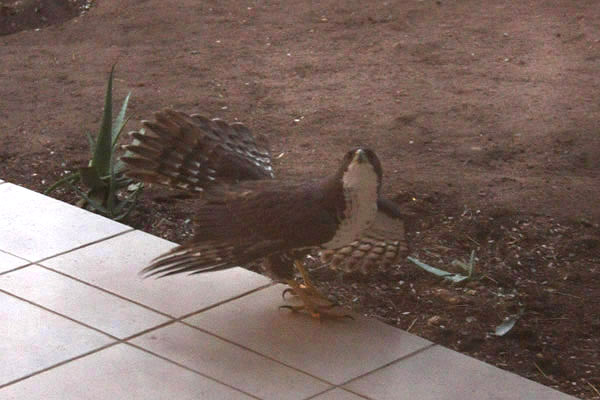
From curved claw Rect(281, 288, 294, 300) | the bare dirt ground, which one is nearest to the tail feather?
curved claw Rect(281, 288, 294, 300)

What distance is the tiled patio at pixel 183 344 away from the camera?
348 cm

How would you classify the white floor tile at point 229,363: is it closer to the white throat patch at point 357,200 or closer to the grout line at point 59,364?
the grout line at point 59,364

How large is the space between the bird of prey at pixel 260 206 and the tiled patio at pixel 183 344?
0.64 ft

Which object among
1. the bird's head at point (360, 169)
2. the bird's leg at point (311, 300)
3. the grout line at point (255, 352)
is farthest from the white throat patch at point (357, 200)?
the grout line at point (255, 352)

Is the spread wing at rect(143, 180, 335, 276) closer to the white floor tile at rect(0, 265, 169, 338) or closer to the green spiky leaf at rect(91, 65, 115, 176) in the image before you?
the white floor tile at rect(0, 265, 169, 338)

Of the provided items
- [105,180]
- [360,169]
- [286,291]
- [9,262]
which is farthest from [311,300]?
[105,180]

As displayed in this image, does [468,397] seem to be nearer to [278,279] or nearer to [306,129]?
[278,279]

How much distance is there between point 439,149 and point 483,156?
23cm

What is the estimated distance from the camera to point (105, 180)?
5004 millimetres

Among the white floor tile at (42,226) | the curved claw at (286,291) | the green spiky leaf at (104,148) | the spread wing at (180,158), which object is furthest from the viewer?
the green spiky leaf at (104,148)

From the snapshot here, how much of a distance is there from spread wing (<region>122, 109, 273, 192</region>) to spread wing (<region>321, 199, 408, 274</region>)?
0.42 m

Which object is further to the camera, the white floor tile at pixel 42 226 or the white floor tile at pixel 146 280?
the white floor tile at pixel 42 226

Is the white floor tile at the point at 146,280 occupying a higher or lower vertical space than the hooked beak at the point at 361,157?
lower

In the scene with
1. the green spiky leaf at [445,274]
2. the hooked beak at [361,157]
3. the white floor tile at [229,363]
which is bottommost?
the green spiky leaf at [445,274]
